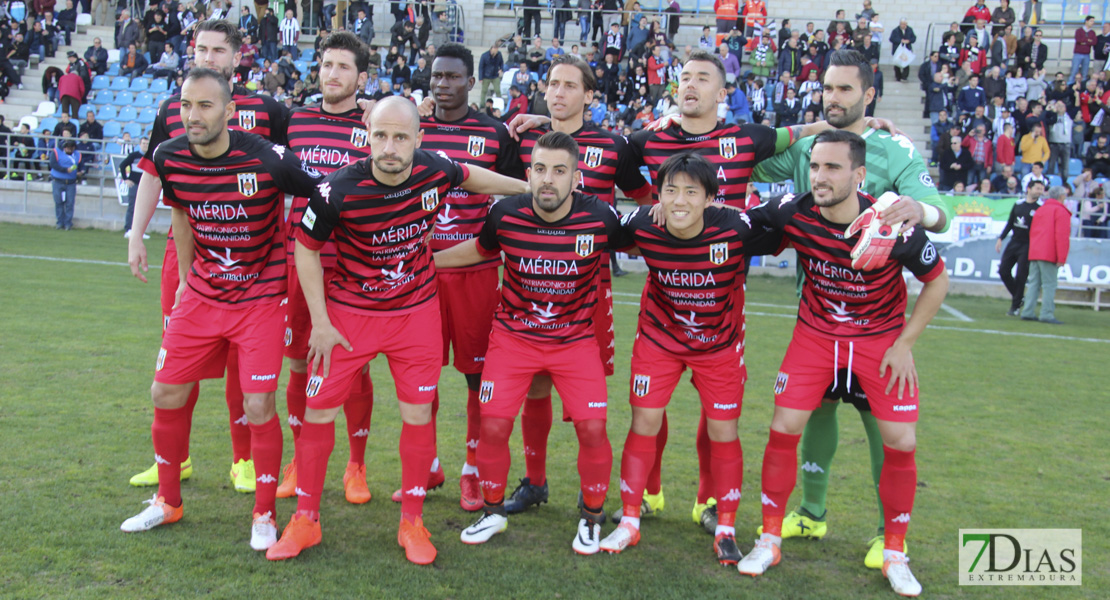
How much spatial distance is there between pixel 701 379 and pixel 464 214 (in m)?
1.63

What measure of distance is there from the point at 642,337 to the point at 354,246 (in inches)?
59.9

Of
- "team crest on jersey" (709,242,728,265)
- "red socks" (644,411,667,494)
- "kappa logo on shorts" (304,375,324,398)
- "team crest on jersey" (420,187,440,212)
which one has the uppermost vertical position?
"team crest on jersey" (420,187,440,212)

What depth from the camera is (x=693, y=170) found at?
13.8 ft

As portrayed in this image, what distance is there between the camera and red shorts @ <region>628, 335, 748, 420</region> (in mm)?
4391

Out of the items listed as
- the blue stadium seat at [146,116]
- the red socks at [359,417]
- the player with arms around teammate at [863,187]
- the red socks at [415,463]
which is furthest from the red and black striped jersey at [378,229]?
the blue stadium seat at [146,116]

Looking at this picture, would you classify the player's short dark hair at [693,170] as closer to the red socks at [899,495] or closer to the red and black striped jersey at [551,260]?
the red and black striped jersey at [551,260]

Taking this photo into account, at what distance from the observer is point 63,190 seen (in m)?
18.3

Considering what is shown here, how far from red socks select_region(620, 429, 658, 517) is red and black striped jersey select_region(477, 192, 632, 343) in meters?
0.60

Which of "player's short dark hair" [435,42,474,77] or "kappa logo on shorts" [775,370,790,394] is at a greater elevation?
"player's short dark hair" [435,42,474,77]

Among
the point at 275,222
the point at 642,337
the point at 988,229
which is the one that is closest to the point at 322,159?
the point at 275,222

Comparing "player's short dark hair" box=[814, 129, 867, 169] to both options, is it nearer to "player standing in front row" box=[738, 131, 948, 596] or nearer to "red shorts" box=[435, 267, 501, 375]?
"player standing in front row" box=[738, 131, 948, 596]

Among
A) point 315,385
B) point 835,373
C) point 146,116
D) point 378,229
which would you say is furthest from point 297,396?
point 146,116

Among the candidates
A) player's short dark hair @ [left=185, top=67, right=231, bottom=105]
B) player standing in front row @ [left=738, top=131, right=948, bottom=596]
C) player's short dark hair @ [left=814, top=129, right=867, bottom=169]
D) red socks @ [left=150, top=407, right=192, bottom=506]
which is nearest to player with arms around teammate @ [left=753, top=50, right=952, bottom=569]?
player standing in front row @ [left=738, top=131, right=948, bottom=596]

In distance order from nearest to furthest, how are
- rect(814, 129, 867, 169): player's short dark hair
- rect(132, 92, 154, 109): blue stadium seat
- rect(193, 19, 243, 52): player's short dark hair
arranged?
rect(814, 129, 867, 169): player's short dark hair → rect(193, 19, 243, 52): player's short dark hair → rect(132, 92, 154, 109): blue stadium seat
